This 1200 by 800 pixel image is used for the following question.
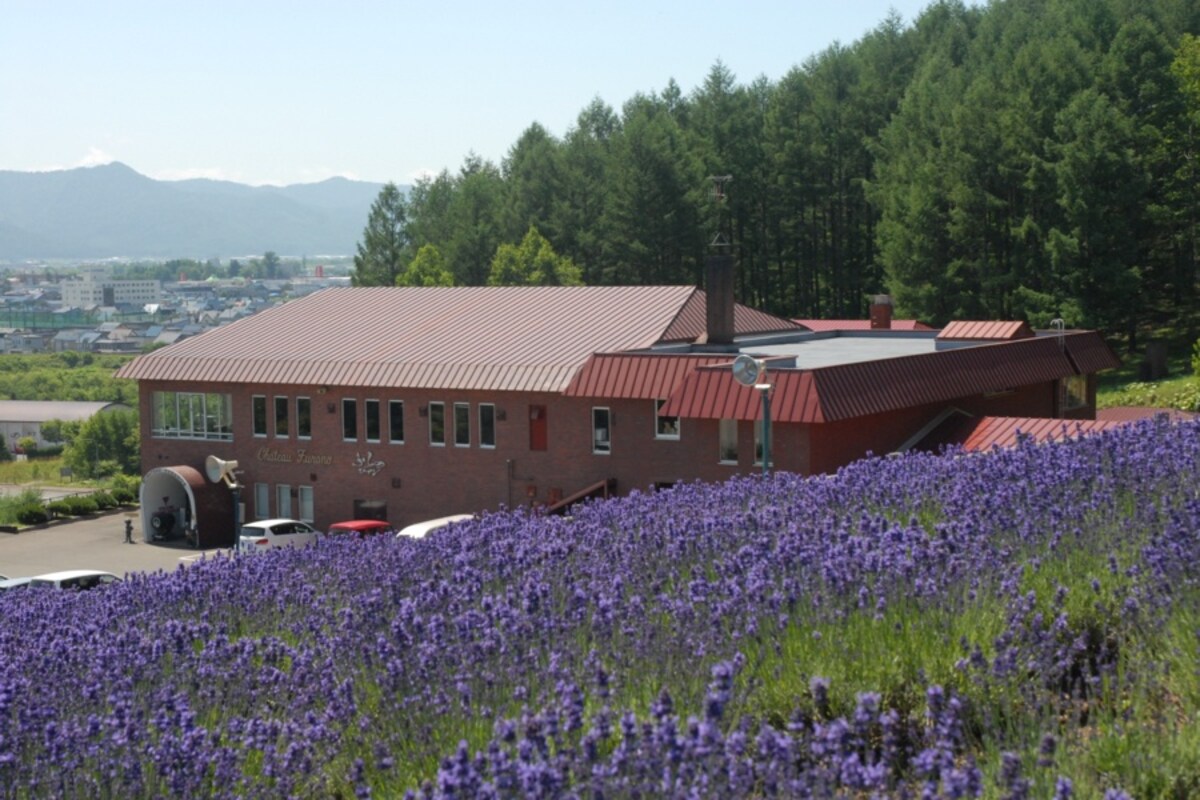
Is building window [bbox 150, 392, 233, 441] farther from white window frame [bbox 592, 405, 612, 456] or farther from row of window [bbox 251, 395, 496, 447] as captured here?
white window frame [bbox 592, 405, 612, 456]

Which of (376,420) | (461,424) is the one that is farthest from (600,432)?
(376,420)

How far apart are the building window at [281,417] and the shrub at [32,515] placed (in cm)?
815

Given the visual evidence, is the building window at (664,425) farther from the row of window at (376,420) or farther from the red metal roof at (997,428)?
the red metal roof at (997,428)

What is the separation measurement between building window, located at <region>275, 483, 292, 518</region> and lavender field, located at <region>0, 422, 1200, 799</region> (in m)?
32.2

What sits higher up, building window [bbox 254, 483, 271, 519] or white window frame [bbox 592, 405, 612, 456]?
white window frame [bbox 592, 405, 612, 456]

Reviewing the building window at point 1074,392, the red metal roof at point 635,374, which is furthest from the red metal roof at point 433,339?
the building window at point 1074,392

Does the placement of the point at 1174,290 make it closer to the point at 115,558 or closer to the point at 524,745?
the point at 115,558

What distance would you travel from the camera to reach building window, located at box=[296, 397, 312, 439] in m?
41.4

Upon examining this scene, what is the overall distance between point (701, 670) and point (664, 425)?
28103 millimetres

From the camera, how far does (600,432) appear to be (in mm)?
36312

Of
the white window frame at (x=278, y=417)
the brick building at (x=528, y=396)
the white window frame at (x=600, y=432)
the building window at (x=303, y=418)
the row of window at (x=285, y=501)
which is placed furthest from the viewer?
the white window frame at (x=278, y=417)

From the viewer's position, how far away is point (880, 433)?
32.7 meters

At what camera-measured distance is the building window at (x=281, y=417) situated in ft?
138

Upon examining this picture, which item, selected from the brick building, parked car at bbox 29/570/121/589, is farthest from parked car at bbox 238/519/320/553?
parked car at bbox 29/570/121/589
